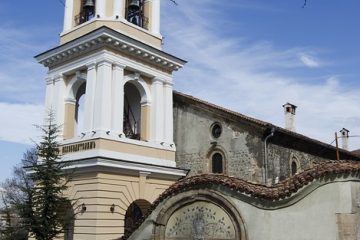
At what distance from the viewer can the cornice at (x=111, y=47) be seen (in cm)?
1659

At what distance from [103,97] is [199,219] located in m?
7.59

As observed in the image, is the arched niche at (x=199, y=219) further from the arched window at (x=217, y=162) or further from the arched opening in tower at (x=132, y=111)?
the arched window at (x=217, y=162)

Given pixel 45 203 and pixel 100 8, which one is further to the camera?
pixel 100 8

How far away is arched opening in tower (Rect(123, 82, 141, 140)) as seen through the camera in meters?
19.3

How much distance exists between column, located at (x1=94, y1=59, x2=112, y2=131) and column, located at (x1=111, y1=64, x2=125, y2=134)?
0.81ft

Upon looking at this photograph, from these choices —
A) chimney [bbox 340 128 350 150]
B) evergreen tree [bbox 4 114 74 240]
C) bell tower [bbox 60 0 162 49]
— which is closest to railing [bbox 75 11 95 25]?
bell tower [bbox 60 0 162 49]

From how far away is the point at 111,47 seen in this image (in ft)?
55.1

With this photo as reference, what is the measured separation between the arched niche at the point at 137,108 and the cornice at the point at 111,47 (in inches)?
39.6

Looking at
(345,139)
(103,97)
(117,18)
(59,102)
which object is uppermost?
(117,18)

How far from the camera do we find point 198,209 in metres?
10.2

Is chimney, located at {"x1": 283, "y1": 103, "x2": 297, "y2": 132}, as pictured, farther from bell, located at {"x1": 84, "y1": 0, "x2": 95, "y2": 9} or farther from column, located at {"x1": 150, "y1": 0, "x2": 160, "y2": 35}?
bell, located at {"x1": 84, "y1": 0, "x2": 95, "y2": 9}

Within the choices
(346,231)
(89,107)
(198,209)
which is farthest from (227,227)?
(89,107)

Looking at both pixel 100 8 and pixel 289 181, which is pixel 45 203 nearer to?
pixel 289 181

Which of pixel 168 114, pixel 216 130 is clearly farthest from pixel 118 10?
pixel 216 130
